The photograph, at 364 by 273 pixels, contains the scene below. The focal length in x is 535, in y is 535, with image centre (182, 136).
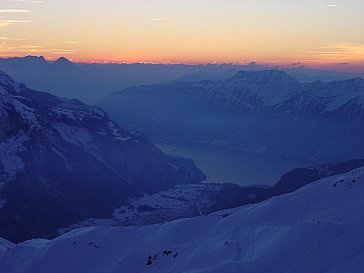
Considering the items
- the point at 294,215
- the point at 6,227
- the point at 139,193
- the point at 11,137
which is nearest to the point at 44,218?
the point at 6,227

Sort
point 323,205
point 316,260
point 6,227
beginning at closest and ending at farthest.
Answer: point 316,260 → point 323,205 → point 6,227

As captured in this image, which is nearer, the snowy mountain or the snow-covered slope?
the snow-covered slope

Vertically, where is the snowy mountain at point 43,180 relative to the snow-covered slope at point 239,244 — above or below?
below

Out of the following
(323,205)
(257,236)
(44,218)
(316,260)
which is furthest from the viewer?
(44,218)

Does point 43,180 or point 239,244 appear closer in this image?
point 239,244

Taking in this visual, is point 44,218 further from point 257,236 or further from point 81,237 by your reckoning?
point 257,236

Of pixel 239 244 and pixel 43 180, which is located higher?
pixel 239 244

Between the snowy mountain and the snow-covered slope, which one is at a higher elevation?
the snow-covered slope

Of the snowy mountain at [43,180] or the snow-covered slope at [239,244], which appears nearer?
the snow-covered slope at [239,244]
